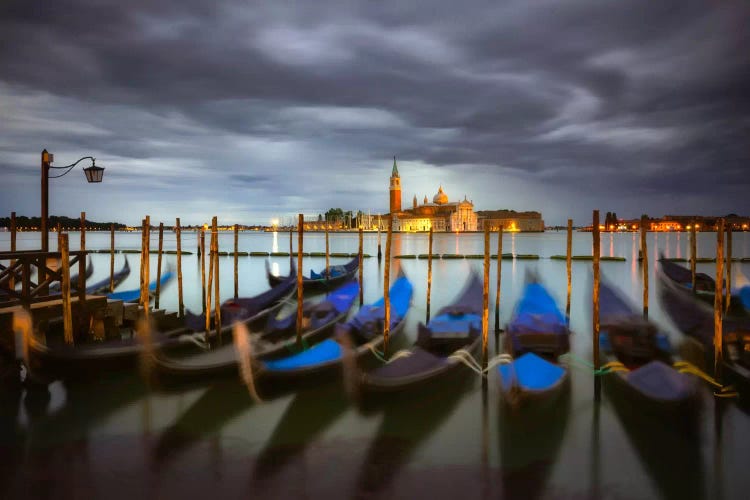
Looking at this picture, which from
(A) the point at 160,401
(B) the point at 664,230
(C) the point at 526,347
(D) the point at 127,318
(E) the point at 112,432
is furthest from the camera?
(B) the point at 664,230

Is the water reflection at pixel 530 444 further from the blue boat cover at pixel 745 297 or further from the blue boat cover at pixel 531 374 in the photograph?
the blue boat cover at pixel 745 297

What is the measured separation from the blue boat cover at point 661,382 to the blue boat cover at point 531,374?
554mm

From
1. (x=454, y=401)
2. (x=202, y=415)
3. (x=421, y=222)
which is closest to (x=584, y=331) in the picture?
(x=454, y=401)

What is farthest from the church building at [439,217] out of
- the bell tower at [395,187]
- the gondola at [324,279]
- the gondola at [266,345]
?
the gondola at [266,345]

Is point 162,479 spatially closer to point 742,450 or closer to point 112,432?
point 112,432

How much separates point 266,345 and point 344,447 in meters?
2.04

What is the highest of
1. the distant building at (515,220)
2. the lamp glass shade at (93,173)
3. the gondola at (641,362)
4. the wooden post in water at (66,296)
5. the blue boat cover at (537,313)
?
the distant building at (515,220)

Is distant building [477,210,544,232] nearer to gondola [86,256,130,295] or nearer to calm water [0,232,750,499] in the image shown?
gondola [86,256,130,295]

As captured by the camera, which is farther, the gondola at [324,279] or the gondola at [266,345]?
the gondola at [324,279]

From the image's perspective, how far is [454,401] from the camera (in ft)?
14.8

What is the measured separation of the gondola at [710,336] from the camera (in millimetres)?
4398

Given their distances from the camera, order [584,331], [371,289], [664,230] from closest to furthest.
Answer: [584,331] → [371,289] → [664,230]

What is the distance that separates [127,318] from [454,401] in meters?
4.43

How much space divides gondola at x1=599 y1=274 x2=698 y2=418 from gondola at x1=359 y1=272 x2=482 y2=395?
1.39m
